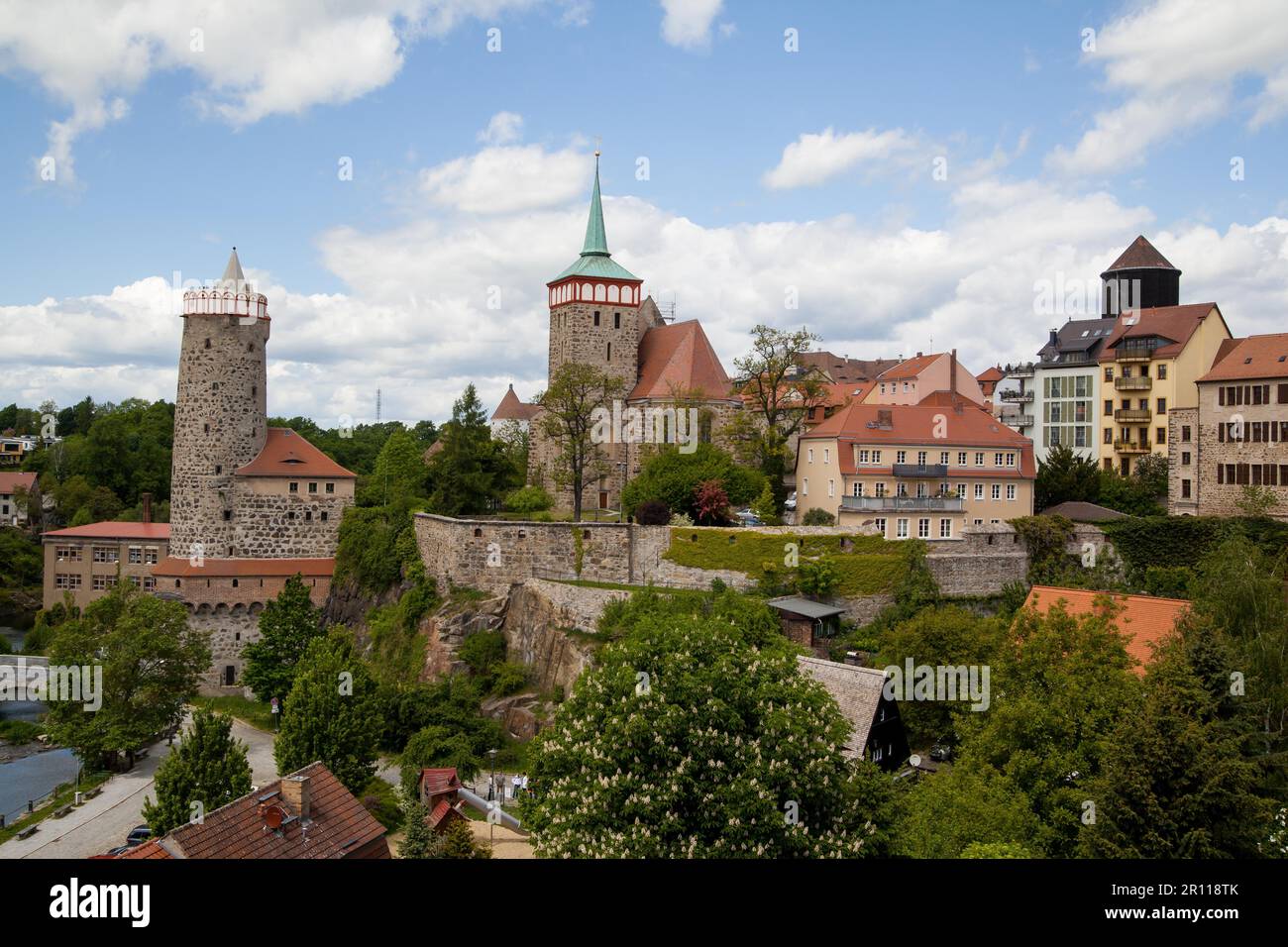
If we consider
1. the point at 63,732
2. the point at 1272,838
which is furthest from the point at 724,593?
the point at 63,732

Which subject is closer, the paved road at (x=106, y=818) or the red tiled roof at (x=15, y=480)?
the paved road at (x=106, y=818)

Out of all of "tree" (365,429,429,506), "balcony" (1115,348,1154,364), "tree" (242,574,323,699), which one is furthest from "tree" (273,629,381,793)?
"balcony" (1115,348,1154,364)

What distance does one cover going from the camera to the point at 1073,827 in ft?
67.2

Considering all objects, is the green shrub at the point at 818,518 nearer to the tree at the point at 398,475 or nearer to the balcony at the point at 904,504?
the balcony at the point at 904,504

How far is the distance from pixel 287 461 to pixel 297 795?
30703 millimetres

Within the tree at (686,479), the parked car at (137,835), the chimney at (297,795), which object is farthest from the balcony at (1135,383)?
the parked car at (137,835)

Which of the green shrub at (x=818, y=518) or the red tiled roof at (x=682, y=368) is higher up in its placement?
the red tiled roof at (x=682, y=368)

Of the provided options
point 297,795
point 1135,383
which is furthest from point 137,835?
point 1135,383

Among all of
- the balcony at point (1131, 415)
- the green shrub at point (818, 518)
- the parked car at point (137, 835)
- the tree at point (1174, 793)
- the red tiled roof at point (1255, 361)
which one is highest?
the red tiled roof at point (1255, 361)

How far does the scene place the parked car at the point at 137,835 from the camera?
29516mm

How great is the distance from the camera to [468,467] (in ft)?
155

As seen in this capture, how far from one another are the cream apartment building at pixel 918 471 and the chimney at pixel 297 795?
24.7 meters

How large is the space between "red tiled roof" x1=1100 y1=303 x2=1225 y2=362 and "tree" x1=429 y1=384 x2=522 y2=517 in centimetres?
3217

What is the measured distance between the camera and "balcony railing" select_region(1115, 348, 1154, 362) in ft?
175
